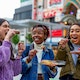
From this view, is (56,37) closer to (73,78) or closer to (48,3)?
(48,3)

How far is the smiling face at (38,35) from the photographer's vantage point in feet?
9.31

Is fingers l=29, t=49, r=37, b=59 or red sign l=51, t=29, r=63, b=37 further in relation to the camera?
red sign l=51, t=29, r=63, b=37

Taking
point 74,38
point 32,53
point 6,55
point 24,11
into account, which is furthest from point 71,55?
point 24,11

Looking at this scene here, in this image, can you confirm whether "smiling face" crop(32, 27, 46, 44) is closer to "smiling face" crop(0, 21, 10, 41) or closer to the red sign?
"smiling face" crop(0, 21, 10, 41)

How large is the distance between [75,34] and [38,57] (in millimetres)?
459

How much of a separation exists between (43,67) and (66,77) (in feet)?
0.97

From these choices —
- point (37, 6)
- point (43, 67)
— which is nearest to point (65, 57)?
point (43, 67)

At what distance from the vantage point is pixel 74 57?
2559 millimetres

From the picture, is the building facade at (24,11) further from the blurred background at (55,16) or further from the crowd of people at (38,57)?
the crowd of people at (38,57)

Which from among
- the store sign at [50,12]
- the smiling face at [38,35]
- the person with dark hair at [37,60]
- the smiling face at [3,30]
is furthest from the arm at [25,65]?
the store sign at [50,12]

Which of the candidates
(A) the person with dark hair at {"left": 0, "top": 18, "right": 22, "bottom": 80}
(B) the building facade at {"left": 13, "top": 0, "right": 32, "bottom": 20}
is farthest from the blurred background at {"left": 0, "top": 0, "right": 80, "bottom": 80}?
(A) the person with dark hair at {"left": 0, "top": 18, "right": 22, "bottom": 80}

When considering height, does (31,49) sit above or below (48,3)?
below

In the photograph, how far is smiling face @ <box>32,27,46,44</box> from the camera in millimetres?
2838

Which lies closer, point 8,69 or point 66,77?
point 8,69
